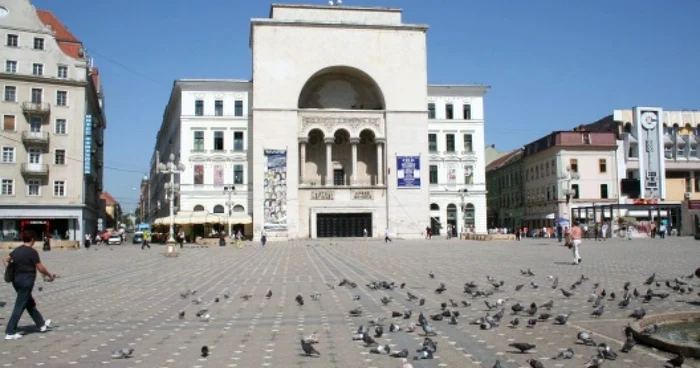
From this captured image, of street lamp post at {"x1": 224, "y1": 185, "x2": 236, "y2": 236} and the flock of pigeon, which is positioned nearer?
the flock of pigeon

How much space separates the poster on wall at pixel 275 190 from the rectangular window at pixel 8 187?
22137 mm

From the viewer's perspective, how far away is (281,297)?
A: 14.5 meters

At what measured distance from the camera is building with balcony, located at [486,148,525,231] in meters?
86.5

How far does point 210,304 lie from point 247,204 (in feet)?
171

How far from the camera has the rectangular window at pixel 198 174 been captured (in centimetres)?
6397

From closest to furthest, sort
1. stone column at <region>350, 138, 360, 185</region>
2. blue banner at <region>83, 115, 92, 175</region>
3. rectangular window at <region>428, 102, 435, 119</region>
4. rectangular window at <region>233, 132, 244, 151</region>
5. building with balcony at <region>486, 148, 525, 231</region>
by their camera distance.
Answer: blue banner at <region>83, 115, 92, 175</region> < stone column at <region>350, 138, 360, 185</region> < rectangular window at <region>233, 132, 244, 151</region> < rectangular window at <region>428, 102, 435, 119</region> < building with balcony at <region>486, 148, 525, 231</region>

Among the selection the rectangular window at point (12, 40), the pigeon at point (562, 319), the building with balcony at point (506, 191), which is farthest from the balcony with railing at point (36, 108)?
the building with balcony at point (506, 191)

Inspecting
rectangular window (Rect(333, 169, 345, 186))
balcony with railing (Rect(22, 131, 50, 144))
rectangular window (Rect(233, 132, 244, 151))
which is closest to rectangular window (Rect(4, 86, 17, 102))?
balcony with railing (Rect(22, 131, 50, 144))

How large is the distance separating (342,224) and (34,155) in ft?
95.9

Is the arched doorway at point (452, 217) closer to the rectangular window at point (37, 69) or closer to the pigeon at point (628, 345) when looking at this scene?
the rectangular window at point (37, 69)

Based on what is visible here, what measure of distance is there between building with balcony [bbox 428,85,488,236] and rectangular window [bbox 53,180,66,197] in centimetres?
3712

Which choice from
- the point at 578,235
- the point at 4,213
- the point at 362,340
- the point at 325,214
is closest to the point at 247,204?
the point at 325,214

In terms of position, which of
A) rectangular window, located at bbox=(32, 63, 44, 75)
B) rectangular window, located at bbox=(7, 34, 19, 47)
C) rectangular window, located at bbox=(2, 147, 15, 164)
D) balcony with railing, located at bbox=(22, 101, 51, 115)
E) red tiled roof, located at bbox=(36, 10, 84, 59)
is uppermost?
red tiled roof, located at bbox=(36, 10, 84, 59)

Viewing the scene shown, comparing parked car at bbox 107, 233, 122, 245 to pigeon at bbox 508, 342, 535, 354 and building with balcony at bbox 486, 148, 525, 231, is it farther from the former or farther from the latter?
pigeon at bbox 508, 342, 535, 354
